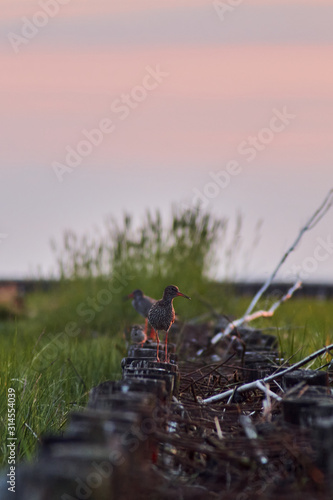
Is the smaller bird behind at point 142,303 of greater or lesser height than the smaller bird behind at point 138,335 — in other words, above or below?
above

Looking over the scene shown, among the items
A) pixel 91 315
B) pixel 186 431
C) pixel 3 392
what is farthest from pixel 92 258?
pixel 186 431

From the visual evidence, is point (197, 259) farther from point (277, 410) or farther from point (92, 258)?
point (277, 410)

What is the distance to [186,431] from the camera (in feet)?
10.6

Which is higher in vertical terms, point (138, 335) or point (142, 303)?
point (142, 303)

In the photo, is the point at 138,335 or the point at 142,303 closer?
the point at 138,335

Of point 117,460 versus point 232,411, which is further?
point 232,411

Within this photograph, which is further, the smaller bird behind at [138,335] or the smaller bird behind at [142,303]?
the smaller bird behind at [142,303]

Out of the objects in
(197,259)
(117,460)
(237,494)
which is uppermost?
(197,259)

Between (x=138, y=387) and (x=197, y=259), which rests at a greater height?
(x=197, y=259)

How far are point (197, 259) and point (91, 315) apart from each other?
75.1 inches

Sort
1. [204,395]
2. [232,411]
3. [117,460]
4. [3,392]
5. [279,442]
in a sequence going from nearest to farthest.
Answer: [117,460] → [279,442] → [232,411] → [204,395] → [3,392]

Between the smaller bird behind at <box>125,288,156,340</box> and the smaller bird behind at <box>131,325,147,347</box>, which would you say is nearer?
the smaller bird behind at <box>131,325,147,347</box>

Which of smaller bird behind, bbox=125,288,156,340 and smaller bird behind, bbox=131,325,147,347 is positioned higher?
smaller bird behind, bbox=125,288,156,340

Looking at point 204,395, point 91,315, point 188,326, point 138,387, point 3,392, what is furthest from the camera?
point 91,315
